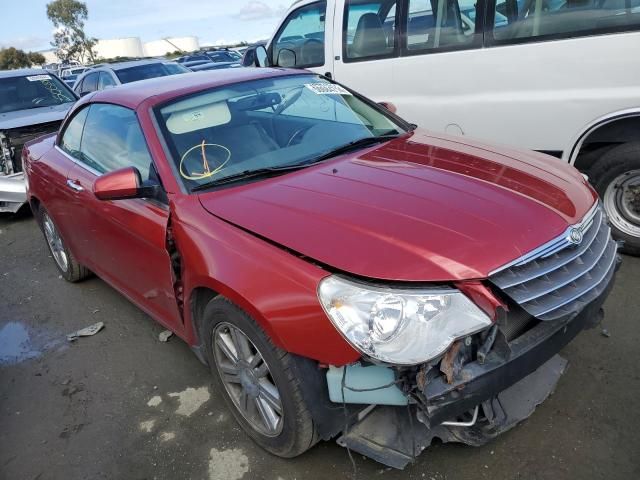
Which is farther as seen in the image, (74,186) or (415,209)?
(74,186)

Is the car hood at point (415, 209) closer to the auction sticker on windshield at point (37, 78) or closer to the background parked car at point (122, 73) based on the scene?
the auction sticker on windshield at point (37, 78)

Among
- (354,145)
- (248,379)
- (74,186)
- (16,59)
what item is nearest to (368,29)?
(354,145)

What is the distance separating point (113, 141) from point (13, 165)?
155 inches

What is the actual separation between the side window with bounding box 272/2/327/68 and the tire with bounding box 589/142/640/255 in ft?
9.65

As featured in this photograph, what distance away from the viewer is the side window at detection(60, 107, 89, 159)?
3.93 meters

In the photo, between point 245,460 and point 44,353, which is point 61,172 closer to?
point 44,353

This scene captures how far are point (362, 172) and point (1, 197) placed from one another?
5.62m

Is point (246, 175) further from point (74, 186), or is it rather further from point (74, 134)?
point (74, 134)

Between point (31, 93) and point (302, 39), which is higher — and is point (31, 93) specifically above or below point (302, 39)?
below

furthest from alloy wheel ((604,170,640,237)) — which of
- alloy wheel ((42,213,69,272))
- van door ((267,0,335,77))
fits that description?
alloy wheel ((42,213,69,272))

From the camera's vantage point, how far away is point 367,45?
5.07 m

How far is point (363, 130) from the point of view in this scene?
10.7 ft

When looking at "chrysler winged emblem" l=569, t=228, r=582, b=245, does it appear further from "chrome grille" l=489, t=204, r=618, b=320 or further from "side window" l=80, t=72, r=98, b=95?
"side window" l=80, t=72, r=98, b=95

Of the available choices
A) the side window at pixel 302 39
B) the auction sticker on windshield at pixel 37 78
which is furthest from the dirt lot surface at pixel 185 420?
the auction sticker on windshield at pixel 37 78
